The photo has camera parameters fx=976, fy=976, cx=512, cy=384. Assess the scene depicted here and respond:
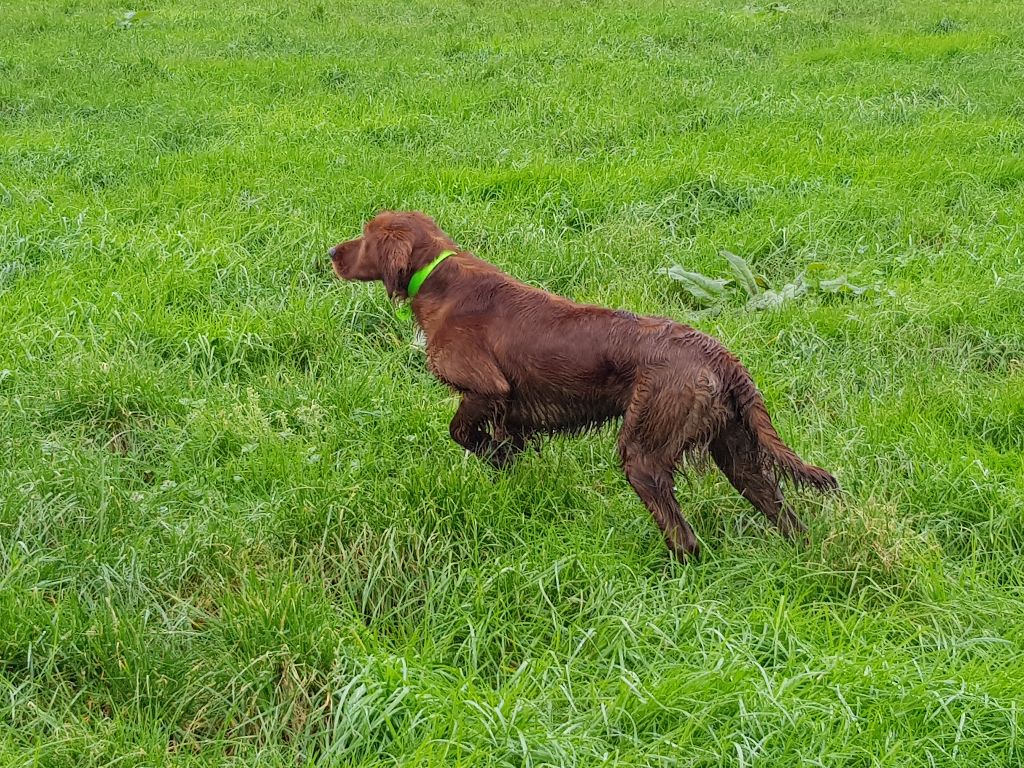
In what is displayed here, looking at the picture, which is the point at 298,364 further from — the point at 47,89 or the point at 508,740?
the point at 47,89

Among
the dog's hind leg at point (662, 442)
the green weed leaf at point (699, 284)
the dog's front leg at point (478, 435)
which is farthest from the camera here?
the green weed leaf at point (699, 284)

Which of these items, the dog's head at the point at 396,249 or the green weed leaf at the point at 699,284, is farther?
the green weed leaf at the point at 699,284

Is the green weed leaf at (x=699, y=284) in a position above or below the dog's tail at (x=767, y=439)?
below

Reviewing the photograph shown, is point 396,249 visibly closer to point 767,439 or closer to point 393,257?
point 393,257

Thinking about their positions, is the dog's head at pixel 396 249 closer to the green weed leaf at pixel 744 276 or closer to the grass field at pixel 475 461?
the grass field at pixel 475 461

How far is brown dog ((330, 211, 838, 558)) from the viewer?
3.07 meters

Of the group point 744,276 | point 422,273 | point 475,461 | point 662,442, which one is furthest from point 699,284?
point 662,442

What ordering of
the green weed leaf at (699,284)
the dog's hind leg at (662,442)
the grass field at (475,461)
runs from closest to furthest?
the grass field at (475,461) < the dog's hind leg at (662,442) < the green weed leaf at (699,284)

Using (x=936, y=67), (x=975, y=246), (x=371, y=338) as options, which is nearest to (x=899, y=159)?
(x=975, y=246)

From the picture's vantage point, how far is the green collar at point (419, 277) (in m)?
3.62

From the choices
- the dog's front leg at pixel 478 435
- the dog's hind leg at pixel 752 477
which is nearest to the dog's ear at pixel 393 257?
the dog's front leg at pixel 478 435

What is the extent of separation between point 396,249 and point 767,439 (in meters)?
1.52

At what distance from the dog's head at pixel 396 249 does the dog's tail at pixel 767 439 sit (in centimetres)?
125

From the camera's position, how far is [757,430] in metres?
3.17
